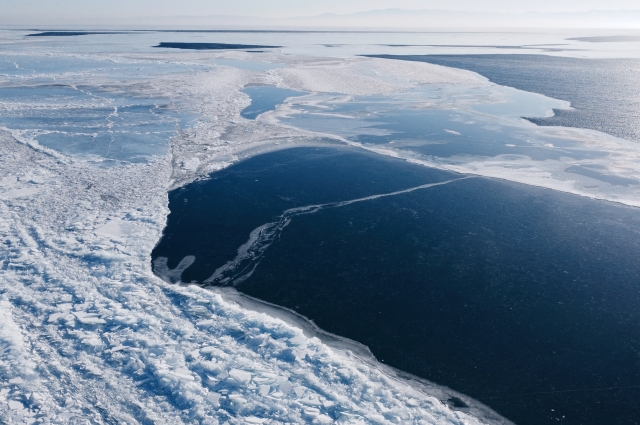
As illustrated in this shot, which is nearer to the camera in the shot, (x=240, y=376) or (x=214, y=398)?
(x=214, y=398)

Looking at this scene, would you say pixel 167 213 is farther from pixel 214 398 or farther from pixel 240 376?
pixel 214 398

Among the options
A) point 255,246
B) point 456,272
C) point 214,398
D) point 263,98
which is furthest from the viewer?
point 263,98

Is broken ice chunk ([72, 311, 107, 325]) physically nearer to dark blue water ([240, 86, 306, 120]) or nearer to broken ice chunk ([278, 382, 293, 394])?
broken ice chunk ([278, 382, 293, 394])

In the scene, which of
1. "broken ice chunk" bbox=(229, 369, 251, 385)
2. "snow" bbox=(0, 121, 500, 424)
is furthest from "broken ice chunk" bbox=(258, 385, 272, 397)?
"broken ice chunk" bbox=(229, 369, 251, 385)

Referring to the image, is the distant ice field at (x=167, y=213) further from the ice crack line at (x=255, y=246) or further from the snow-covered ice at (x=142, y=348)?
the ice crack line at (x=255, y=246)

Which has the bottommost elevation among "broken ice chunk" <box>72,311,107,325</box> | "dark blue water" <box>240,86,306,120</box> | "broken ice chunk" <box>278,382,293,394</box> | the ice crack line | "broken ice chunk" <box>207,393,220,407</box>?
"broken ice chunk" <box>207,393,220,407</box>

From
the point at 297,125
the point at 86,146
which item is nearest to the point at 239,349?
the point at 86,146

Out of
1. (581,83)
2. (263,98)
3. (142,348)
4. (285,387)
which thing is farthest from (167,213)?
(581,83)
